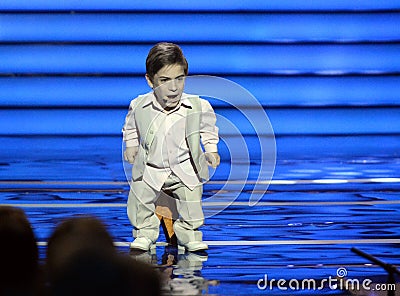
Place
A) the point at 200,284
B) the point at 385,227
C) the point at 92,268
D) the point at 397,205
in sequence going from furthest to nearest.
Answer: the point at 397,205, the point at 385,227, the point at 200,284, the point at 92,268

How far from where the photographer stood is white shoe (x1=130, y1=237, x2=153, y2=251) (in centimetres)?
386

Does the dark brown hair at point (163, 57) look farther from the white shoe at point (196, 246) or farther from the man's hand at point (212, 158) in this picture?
the white shoe at point (196, 246)

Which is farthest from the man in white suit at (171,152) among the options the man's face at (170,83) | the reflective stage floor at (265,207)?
the reflective stage floor at (265,207)

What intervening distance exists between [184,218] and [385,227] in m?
1.06

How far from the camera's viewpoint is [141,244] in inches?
152

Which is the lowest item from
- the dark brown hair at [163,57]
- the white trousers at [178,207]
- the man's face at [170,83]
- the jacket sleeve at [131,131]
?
the white trousers at [178,207]

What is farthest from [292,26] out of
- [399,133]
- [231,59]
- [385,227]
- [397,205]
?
[385,227]

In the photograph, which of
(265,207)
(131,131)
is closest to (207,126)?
(131,131)

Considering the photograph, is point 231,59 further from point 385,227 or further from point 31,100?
point 385,227

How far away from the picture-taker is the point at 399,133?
8562 mm

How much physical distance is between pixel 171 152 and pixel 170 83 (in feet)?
0.91

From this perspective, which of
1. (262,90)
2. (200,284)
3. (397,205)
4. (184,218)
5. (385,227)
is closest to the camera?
(200,284)

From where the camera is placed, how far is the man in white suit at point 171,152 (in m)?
3.88

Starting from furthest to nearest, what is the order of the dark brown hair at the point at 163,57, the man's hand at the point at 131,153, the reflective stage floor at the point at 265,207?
the man's hand at the point at 131,153, the dark brown hair at the point at 163,57, the reflective stage floor at the point at 265,207
